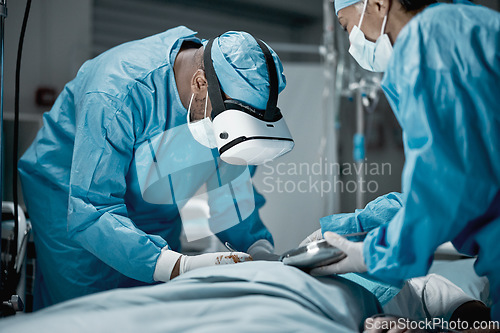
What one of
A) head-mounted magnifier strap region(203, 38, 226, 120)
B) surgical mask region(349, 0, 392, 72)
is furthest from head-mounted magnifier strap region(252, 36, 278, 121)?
surgical mask region(349, 0, 392, 72)

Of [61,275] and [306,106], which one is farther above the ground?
[306,106]

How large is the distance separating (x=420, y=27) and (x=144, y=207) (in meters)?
1.00

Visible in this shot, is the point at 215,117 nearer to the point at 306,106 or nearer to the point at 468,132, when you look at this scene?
the point at 468,132

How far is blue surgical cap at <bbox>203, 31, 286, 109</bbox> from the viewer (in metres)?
1.29

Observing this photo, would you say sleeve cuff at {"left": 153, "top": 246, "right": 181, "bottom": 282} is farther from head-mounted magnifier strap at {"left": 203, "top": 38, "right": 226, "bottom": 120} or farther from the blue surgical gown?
the blue surgical gown

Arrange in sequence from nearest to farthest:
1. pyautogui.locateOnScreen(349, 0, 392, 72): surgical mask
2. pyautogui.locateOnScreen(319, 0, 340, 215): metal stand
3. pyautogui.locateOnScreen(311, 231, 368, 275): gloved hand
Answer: pyautogui.locateOnScreen(311, 231, 368, 275): gloved hand, pyautogui.locateOnScreen(349, 0, 392, 72): surgical mask, pyautogui.locateOnScreen(319, 0, 340, 215): metal stand

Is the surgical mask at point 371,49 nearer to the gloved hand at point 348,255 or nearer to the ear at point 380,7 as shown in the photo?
the ear at point 380,7

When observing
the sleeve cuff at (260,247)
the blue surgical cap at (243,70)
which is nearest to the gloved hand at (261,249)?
the sleeve cuff at (260,247)

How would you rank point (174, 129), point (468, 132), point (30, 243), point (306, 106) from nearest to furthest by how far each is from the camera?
point (468, 132)
point (174, 129)
point (30, 243)
point (306, 106)

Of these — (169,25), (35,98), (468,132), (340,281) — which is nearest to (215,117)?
(340,281)

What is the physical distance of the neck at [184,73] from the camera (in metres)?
1.44

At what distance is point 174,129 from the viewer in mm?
1467

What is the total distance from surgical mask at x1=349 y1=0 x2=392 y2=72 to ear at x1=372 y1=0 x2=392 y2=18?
1cm

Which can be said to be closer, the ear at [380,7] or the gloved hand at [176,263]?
the ear at [380,7]
